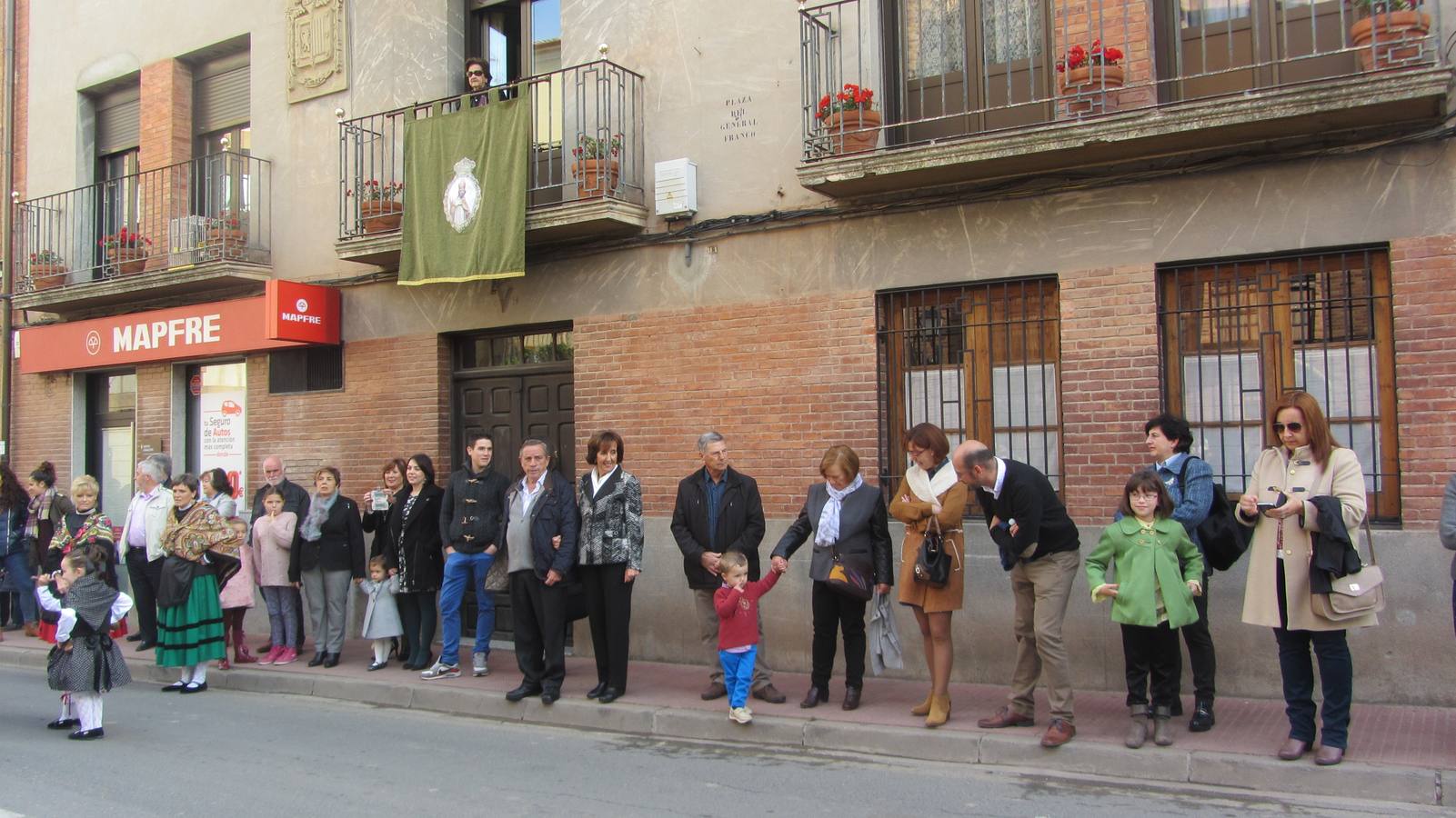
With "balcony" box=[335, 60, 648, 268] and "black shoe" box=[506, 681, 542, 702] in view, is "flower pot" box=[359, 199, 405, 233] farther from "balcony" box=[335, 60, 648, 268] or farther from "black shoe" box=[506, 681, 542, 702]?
"black shoe" box=[506, 681, 542, 702]

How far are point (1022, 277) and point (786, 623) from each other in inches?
130

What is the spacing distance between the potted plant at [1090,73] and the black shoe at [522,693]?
5708 mm

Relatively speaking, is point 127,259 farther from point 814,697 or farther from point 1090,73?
point 1090,73

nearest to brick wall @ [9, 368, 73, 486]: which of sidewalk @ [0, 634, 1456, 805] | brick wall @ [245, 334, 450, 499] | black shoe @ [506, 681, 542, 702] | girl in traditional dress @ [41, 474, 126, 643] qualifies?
brick wall @ [245, 334, 450, 499]

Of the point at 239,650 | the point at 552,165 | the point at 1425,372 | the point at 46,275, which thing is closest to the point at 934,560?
the point at 1425,372

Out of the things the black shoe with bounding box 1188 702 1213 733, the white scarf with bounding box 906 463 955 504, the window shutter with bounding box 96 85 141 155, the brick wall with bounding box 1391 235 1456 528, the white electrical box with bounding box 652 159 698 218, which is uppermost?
the window shutter with bounding box 96 85 141 155

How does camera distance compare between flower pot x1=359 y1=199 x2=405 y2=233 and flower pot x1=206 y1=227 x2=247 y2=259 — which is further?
flower pot x1=206 y1=227 x2=247 y2=259

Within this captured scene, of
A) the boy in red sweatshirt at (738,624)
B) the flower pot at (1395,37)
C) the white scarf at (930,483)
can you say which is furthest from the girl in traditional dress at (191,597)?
the flower pot at (1395,37)

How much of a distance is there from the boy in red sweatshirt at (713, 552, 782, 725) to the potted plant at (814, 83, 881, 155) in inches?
135

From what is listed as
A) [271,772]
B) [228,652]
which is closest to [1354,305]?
[271,772]

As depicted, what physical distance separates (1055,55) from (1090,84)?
70cm

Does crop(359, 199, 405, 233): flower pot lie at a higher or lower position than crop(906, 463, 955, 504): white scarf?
higher

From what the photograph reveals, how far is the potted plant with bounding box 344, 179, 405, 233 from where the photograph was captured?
1131 cm

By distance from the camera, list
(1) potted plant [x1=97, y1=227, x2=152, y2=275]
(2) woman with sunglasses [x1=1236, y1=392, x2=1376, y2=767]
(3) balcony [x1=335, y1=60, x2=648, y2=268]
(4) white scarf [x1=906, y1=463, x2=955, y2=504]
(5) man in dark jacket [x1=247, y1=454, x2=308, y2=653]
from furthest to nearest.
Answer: (1) potted plant [x1=97, y1=227, x2=152, y2=275]
(5) man in dark jacket [x1=247, y1=454, x2=308, y2=653]
(3) balcony [x1=335, y1=60, x2=648, y2=268]
(4) white scarf [x1=906, y1=463, x2=955, y2=504]
(2) woman with sunglasses [x1=1236, y1=392, x2=1376, y2=767]
